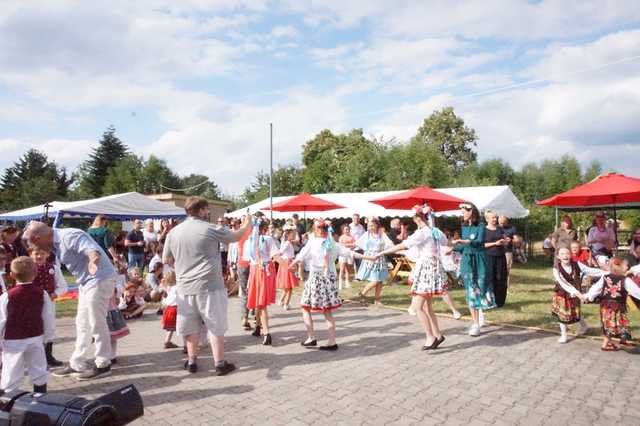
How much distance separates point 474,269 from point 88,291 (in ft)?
18.1

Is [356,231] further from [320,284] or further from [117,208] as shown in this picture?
[117,208]

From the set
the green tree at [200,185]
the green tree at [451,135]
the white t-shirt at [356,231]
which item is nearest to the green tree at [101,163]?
the green tree at [200,185]

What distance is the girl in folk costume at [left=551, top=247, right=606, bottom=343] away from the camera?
6.19 metres

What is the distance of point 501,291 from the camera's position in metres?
9.01

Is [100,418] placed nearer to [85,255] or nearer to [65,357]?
[85,255]

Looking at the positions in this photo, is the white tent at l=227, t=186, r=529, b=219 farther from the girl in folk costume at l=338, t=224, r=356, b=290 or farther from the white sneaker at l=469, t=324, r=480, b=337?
the white sneaker at l=469, t=324, r=480, b=337

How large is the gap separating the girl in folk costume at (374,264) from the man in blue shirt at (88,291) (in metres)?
5.52

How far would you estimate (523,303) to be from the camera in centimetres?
935

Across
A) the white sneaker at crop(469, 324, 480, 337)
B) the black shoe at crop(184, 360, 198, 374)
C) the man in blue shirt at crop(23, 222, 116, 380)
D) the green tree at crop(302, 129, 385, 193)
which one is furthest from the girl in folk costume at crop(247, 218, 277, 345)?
the green tree at crop(302, 129, 385, 193)

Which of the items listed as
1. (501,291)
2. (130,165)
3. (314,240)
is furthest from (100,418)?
(130,165)

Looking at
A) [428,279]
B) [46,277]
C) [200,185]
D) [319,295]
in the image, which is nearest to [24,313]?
[46,277]

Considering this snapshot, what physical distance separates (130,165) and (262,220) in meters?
58.1

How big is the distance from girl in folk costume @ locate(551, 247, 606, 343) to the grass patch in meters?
0.86

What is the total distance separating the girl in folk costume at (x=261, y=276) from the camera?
6320 millimetres
